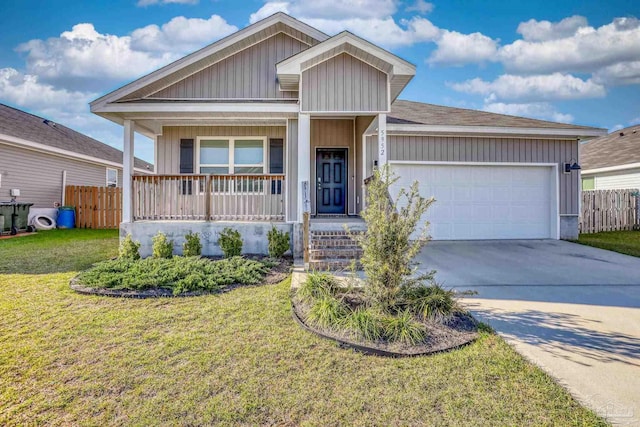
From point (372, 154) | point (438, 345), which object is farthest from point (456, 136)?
point (438, 345)

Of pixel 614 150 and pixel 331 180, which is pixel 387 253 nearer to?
pixel 331 180

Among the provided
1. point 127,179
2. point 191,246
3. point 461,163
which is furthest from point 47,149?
point 461,163

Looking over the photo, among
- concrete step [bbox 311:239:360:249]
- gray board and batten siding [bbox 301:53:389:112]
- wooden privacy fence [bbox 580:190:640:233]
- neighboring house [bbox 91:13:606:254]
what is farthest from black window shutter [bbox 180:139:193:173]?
wooden privacy fence [bbox 580:190:640:233]

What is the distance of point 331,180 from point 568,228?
7526 mm

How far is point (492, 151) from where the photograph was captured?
973cm

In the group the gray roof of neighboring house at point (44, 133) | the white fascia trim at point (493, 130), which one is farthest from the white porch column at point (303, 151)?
the gray roof of neighboring house at point (44, 133)

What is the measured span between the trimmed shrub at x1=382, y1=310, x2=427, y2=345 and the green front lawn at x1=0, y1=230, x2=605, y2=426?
30 cm

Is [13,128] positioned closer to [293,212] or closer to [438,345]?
[293,212]

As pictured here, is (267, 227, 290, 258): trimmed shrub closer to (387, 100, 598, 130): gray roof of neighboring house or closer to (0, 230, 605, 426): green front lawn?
(0, 230, 605, 426): green front lawn

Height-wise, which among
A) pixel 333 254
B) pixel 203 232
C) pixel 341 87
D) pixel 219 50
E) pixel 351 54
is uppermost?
pixel 219 50

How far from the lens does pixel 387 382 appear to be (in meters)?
2.58

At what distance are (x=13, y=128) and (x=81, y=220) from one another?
4.17 m

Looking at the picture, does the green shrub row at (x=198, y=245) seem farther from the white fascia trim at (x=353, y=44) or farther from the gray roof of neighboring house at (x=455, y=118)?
the gray roof of neighboring house at (x=455, y=118)

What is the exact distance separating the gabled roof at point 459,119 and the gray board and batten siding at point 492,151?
44 centimetres
